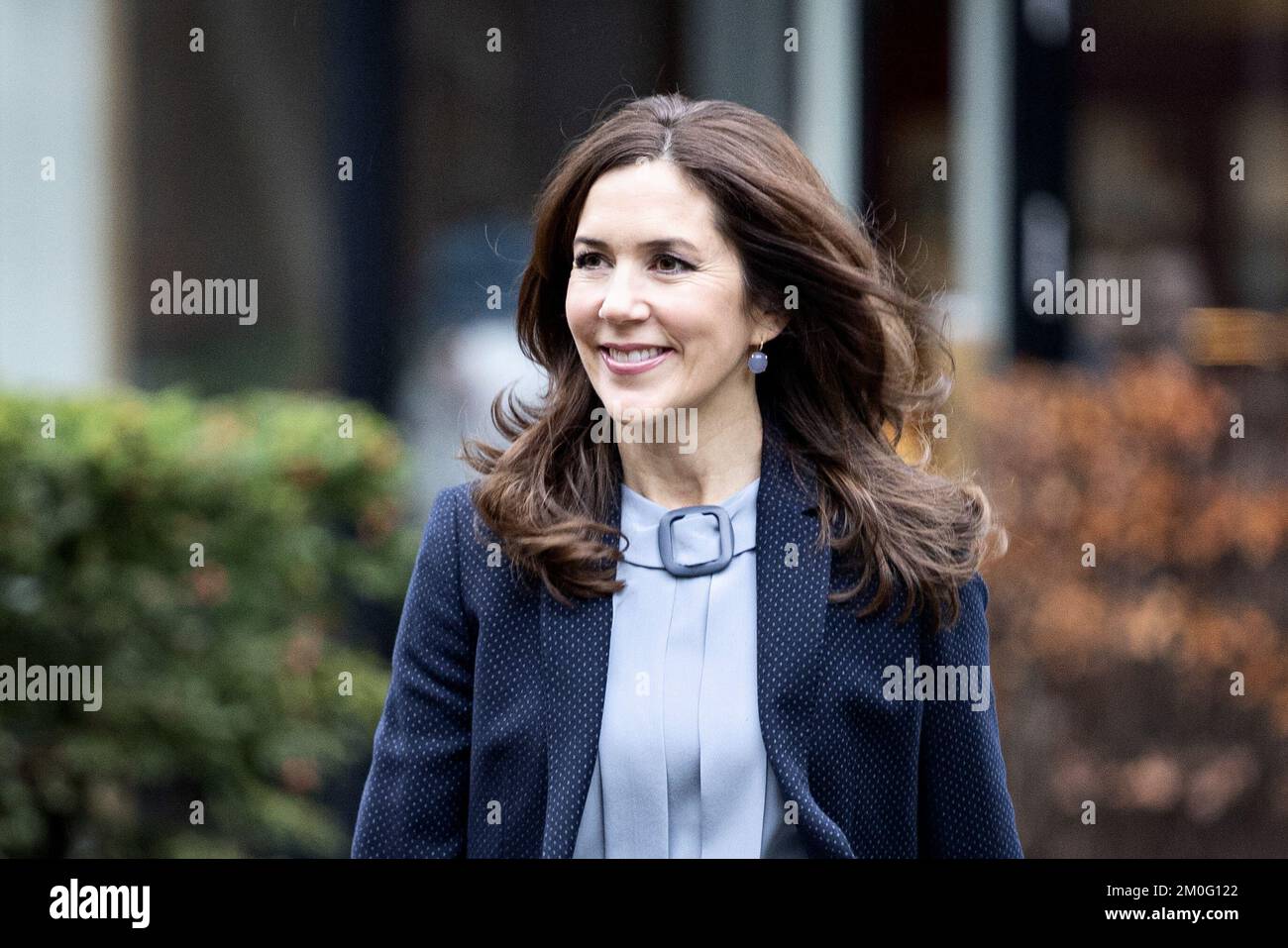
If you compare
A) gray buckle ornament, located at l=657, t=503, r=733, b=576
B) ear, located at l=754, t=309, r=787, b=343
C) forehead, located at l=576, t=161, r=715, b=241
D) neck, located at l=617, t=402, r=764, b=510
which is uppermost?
forehead, located at l=576, t=161, r=715, b=241

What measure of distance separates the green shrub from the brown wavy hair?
2138 millimetres

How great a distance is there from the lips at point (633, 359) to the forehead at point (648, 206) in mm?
157

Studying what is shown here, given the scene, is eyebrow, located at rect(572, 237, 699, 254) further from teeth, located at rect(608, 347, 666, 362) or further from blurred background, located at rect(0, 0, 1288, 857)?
blurred background, located at rect(0, 0, 1288, 857)

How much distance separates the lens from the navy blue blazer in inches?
95.7

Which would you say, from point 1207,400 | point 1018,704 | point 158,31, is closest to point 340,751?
point 1018,704

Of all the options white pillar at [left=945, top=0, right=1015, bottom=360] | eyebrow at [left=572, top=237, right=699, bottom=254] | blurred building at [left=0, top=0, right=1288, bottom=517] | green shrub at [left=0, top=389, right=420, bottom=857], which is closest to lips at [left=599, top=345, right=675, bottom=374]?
eyebrow at [left=572, top=237, right=699, bottom=254]

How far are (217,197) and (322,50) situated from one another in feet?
2.39

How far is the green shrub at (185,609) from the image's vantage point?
461cm

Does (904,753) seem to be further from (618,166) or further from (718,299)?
(618,166)

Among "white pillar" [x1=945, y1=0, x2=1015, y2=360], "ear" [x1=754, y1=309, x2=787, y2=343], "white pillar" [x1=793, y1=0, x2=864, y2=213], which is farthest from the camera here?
"white pillar" [x1=945, y1=0, x2=1015, y2=360]

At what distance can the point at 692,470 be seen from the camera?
2.61 meters

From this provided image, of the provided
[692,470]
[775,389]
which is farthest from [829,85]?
[692,470]

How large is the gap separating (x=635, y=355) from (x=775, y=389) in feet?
1.07

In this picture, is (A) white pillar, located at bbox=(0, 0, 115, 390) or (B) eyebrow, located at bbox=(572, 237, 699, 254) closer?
(B) eyebrow, located at bbox=(572, 237, 699, 254)
